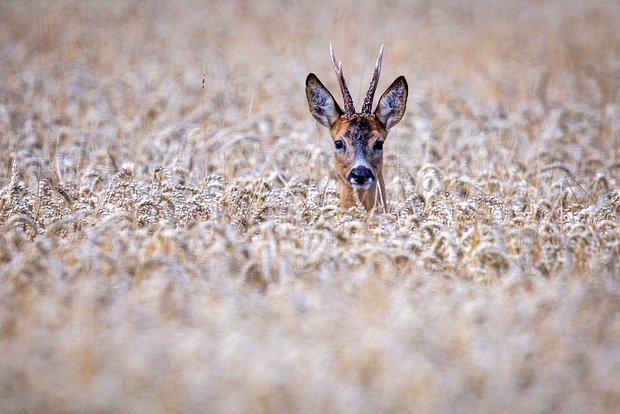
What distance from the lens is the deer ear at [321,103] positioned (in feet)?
25.5

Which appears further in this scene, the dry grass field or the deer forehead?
the deer forehead

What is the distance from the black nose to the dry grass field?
1.22ft

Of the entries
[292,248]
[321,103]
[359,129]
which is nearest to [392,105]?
[359,129]

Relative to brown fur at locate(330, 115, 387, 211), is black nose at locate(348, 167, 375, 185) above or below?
below

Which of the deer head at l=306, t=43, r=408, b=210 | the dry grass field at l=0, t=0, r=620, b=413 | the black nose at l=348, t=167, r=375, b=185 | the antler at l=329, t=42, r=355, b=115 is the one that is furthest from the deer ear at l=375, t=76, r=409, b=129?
the black nose at l=348, t=167, r=375, b=185

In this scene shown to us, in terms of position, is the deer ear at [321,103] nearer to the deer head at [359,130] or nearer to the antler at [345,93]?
the deer head at [359,130]

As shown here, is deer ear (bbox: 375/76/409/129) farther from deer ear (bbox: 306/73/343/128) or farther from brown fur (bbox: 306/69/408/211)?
deer ear (bbox: 306/73/343/128)

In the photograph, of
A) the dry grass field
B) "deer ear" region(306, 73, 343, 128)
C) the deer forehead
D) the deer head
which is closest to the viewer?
the dry grass field

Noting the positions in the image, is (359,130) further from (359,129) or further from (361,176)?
(361,176)

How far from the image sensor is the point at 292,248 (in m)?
5.80

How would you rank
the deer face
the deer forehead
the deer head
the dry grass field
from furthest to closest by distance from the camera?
the deer forehead < the deer face < the deer head < the dry grass field

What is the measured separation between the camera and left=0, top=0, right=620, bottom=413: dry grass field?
4023 millimetres

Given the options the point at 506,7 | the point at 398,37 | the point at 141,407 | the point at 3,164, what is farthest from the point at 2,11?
the point at 141,407

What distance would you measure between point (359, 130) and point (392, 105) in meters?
0.53
